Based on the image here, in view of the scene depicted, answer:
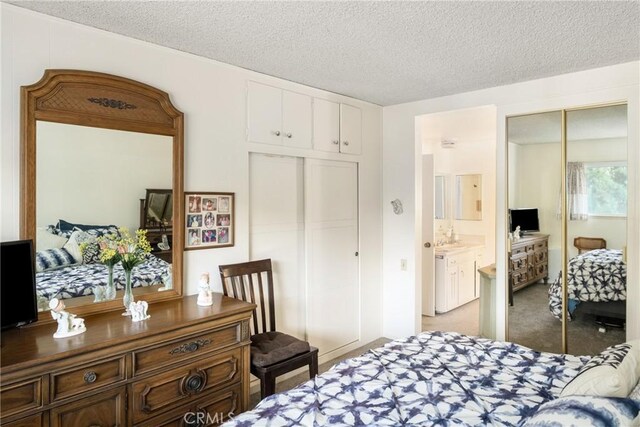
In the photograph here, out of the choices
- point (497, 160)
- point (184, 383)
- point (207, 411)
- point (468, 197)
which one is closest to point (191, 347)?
point (184, 383)

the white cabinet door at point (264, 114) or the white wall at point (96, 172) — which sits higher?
the white cabinet door at point (264, 114)

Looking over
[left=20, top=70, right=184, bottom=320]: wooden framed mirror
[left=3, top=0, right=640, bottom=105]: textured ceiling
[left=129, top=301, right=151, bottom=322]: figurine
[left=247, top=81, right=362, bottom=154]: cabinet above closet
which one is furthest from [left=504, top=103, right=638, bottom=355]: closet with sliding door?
[left=129, top=301, right=151, bottom=322]: figurine

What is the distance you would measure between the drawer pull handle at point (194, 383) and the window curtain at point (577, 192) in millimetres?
3038

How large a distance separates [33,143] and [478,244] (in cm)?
562

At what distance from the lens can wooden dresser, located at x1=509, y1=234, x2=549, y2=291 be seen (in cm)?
335

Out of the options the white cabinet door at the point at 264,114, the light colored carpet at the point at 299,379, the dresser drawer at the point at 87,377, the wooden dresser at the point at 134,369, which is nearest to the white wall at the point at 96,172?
the wooden dresser at the point at 134,369

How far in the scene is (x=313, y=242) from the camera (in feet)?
11.7

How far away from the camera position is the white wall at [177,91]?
6.53ft

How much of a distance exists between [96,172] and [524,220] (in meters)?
3.31

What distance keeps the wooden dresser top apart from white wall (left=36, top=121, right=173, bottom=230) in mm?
552

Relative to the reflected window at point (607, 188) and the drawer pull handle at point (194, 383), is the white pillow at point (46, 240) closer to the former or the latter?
the drawer pull handle at point (194, 383)

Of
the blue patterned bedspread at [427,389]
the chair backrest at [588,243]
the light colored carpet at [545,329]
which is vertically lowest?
the light colored carpet at [545,329]

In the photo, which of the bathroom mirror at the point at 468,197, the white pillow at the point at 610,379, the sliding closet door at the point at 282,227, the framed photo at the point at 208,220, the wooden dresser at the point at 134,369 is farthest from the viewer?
the bathroom mirror at the point at 468,197

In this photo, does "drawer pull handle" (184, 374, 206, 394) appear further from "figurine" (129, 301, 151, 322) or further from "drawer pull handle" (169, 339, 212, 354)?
"figurine" (129, 301, 151, 322)
